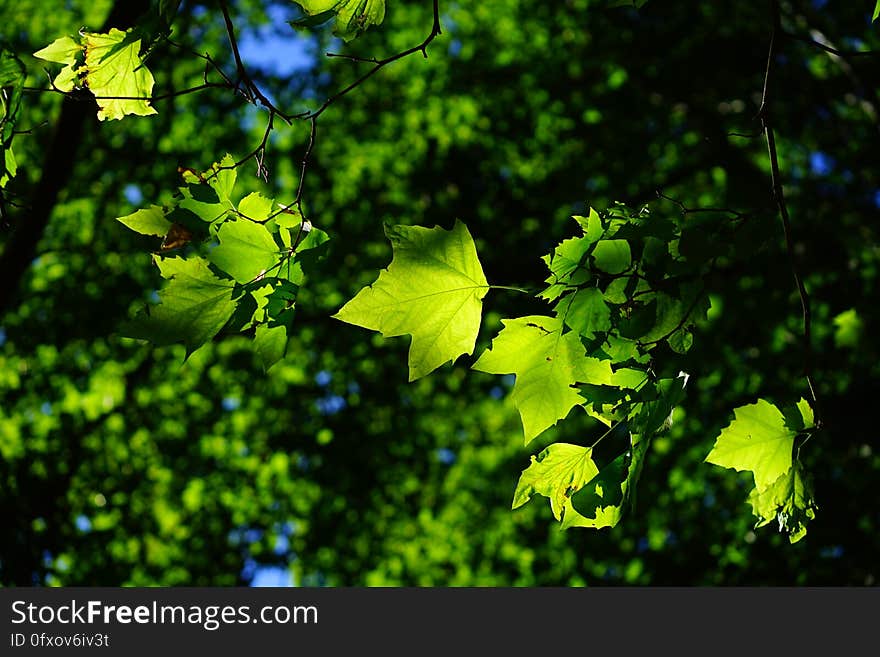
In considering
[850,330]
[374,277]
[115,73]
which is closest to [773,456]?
[115,73]

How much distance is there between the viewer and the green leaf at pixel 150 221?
59.7 inches

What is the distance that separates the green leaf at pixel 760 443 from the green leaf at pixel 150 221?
1.19m

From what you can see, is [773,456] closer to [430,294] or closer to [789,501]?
[789,501]

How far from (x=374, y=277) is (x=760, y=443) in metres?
7.54

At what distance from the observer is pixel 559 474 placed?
152 cm

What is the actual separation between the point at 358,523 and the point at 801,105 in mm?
6991

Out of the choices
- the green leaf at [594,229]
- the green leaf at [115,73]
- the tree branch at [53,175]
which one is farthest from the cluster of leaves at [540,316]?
the tree branch at [53,175]

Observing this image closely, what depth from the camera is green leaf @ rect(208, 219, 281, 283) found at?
57.0 inches

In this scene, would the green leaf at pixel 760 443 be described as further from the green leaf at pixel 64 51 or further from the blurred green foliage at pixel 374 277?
the blurred green foliage at pixel 374 277

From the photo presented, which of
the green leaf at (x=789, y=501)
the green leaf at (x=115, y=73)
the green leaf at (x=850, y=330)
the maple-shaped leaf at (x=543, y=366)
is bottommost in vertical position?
the green leaf at (x=789, y=501)

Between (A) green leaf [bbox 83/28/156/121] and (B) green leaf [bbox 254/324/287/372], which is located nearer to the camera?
(B) green leaf [bbox 254/324/287/372]

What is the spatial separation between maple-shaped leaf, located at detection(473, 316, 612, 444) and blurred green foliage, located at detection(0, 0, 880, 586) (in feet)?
19.9

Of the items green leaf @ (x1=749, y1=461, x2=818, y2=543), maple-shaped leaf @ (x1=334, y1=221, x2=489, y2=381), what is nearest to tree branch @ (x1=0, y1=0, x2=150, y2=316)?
maple-shaped leaf @ (x1=334, y1=221, x2=489, y2=381)

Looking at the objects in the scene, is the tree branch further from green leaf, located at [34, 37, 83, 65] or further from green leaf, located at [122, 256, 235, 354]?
green leaf, located at [122, 256, 235, 354]
